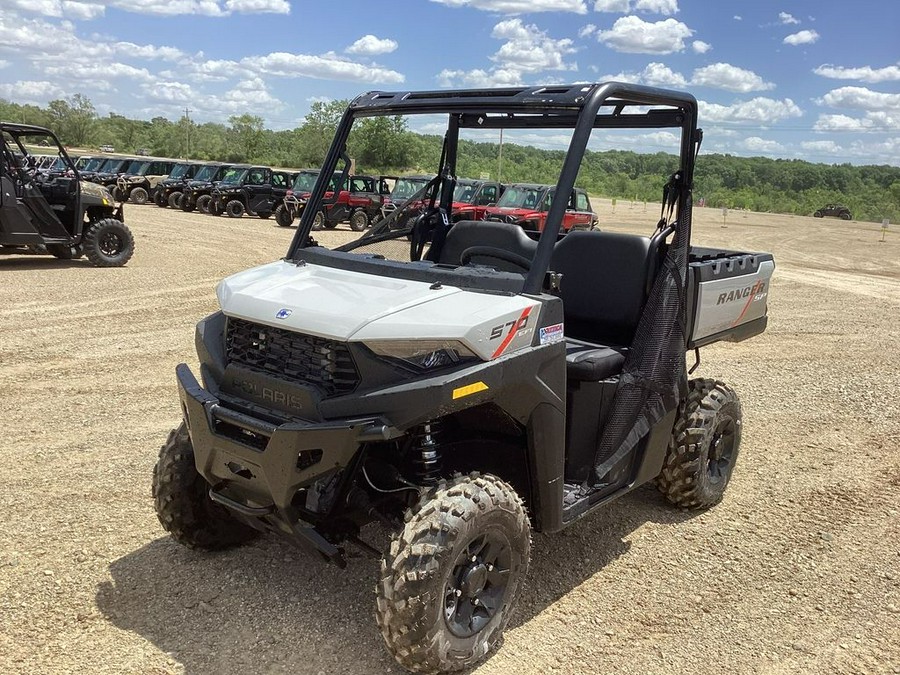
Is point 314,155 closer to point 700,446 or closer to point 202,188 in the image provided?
point 202,188

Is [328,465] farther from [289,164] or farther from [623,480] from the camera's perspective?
[289,164]

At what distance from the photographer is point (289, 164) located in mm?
64000

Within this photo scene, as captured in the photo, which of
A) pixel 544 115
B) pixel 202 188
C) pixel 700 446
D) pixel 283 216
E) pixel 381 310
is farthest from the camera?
pixel 202 188

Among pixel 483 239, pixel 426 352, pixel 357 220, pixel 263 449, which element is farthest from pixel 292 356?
pixel 357 220

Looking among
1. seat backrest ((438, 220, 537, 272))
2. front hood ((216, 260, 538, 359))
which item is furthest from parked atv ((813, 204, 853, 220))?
front hood ((216, 260, 538, 359))

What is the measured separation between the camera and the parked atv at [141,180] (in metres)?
27.3

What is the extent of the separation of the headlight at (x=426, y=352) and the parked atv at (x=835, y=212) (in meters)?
54.1

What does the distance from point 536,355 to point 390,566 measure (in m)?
0.95

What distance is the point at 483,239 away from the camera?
4.29 meters

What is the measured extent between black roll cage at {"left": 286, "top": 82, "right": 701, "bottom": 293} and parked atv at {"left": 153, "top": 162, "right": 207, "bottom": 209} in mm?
23255

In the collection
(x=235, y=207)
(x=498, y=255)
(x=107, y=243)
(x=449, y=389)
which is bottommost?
(x=235, y=207)

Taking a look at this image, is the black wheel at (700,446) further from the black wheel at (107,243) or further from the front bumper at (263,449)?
the black wheel at (107,243)

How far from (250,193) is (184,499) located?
73.4 ft

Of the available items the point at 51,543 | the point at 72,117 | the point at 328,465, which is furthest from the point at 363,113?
the point at 72,117
